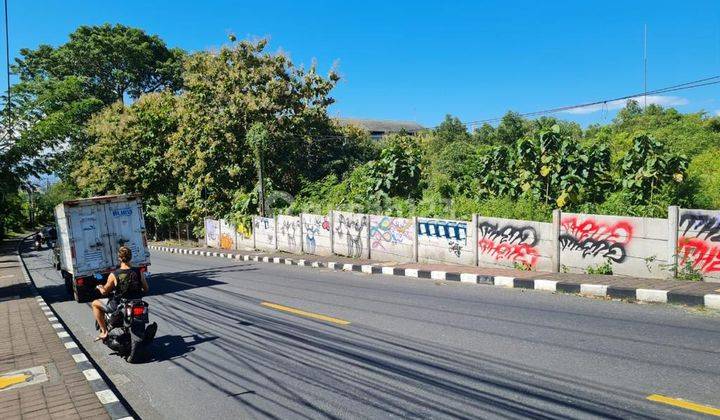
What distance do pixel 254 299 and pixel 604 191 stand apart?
41.3 feet

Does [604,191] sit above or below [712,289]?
above

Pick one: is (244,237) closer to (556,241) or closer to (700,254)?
(556,241)

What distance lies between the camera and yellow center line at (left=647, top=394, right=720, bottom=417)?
429 centimetres

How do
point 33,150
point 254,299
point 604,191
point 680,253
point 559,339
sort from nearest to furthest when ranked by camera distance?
point 559,339, point 680,253, point 254,299, point 33,150, point 604,191

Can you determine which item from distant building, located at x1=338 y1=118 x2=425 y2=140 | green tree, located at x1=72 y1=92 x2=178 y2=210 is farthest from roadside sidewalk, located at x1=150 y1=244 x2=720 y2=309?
distant building, located at x1=338 y1=118 x2=425 y2=140

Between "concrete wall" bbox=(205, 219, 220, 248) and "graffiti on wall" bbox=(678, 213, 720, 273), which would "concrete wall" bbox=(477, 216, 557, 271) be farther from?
"concrete wall" bbox=(205, 219, 220, 248)

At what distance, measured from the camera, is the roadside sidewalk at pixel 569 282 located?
8.68 m

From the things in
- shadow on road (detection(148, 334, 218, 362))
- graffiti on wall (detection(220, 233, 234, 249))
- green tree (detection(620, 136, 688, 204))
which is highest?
green tree (detection(620, 136, 688, 204))

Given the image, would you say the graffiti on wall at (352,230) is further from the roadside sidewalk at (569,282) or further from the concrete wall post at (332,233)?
the roadside sidewalk at (569,282)

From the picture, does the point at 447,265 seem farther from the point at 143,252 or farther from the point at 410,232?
the point at 143,252

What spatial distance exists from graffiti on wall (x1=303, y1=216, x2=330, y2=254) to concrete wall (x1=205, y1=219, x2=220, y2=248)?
10.5 meters

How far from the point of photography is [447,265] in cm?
1459

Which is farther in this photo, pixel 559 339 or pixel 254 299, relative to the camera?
pixel 254 299

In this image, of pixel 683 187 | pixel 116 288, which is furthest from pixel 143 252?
pixel 683 187
